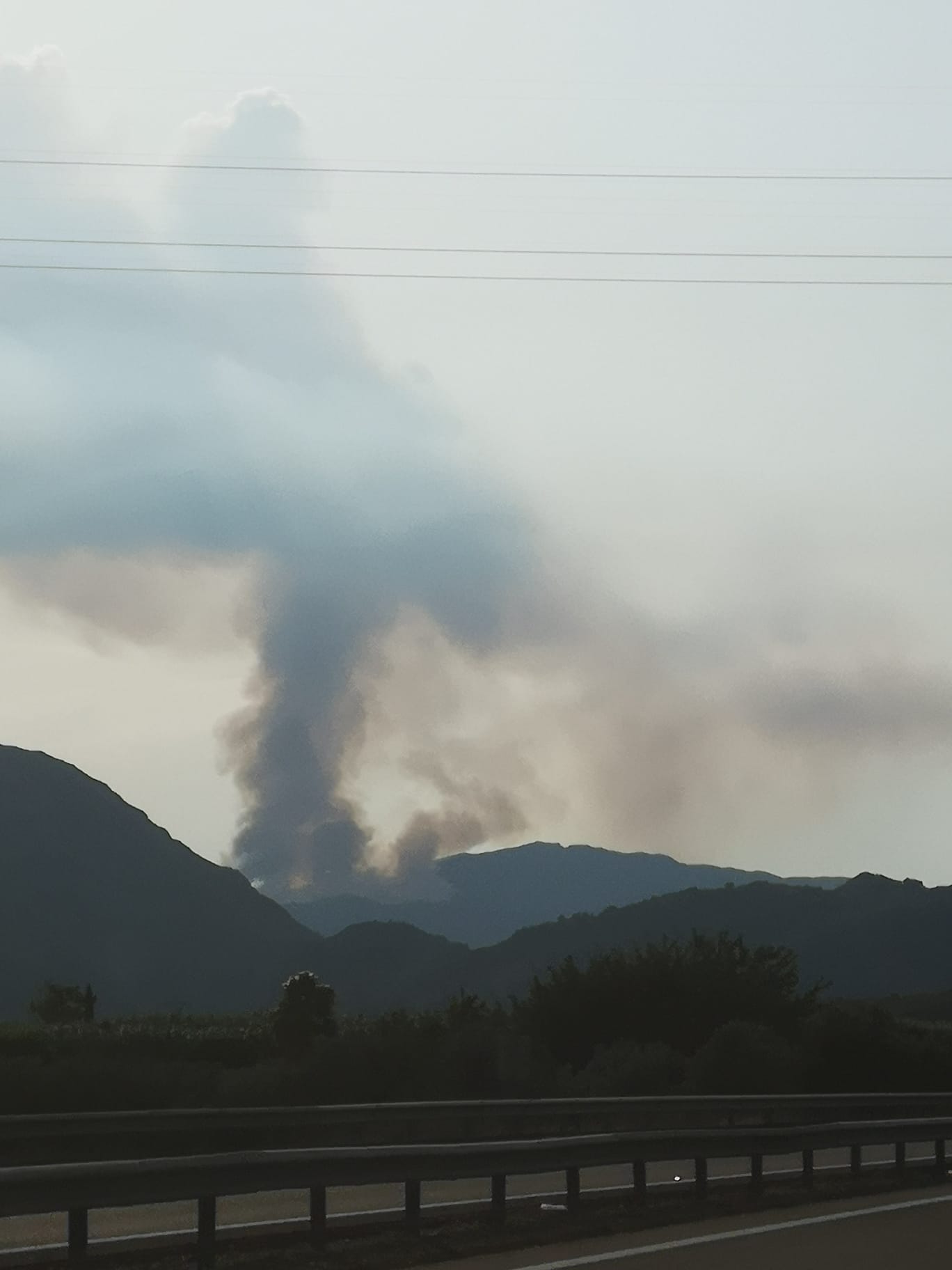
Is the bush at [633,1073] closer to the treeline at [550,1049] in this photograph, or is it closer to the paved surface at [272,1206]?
the treeline at [550,1049]

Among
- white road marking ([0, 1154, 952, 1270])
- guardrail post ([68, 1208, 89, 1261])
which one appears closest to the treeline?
white road marking ([0, 1154, 952, 1270])

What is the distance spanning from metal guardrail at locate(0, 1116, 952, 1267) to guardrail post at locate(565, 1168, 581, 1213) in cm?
1

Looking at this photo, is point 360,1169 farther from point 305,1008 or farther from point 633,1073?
point 305,1008

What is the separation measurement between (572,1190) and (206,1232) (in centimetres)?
451

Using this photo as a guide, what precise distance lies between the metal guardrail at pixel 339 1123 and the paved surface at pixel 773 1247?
26.1 feet

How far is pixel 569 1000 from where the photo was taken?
4812cm

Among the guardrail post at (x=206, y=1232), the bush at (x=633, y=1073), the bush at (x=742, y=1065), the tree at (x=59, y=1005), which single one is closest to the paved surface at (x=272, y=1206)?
the guardrail post at (x=206, y=1232)

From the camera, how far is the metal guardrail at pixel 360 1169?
10.7 m

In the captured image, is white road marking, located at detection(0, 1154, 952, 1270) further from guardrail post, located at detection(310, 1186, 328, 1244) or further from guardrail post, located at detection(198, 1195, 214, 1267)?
guardrail post, located at detection(198, 1195, 214, 1267)

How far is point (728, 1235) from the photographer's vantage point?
14359mm

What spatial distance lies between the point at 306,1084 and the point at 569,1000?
53.0 ft

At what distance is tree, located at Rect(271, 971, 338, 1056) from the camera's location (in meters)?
54.5

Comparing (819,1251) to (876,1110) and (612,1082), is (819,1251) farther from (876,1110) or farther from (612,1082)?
(612,1082)

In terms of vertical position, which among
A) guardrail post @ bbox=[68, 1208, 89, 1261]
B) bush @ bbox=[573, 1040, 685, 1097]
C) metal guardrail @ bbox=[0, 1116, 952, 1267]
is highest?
bush @ bbox=[573, 1040, 685, 1097]
